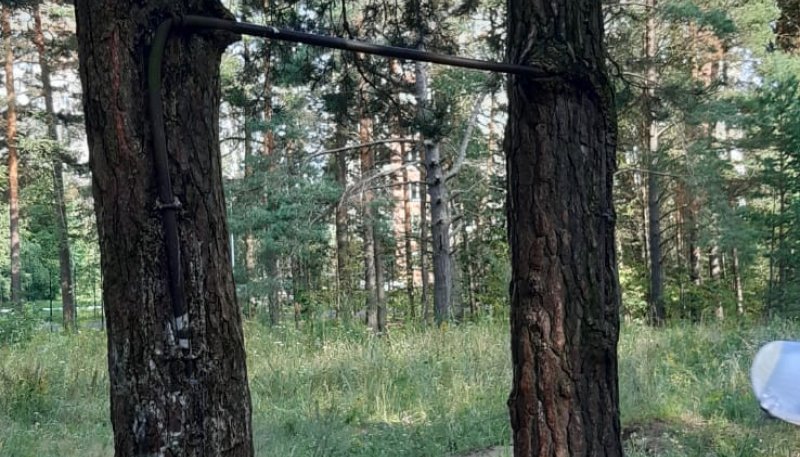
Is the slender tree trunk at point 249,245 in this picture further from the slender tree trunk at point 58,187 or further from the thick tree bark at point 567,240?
the thick tree bark at point 567,240

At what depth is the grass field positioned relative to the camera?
4336 mm

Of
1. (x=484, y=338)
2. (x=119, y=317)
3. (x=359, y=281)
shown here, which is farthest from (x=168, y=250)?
(x=359, y=281)

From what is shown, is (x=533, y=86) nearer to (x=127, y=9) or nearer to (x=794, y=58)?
(x=127, y=9)

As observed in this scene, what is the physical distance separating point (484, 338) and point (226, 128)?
33.3 ft

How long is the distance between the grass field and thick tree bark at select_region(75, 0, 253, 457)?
2618 mm

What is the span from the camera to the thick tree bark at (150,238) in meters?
1.60

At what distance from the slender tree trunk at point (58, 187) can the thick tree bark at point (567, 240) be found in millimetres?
17657

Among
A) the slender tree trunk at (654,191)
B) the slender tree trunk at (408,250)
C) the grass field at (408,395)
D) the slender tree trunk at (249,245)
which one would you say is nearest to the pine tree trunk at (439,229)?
the slender tree trunk at (249,245)

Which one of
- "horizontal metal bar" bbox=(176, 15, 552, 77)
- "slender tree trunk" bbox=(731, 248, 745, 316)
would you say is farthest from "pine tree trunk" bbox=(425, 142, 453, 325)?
"slender tree trunk" bbox=(731, 248, 745, 316)

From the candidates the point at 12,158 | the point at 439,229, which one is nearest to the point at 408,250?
the point at 439,229

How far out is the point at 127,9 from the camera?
1613 millimetres

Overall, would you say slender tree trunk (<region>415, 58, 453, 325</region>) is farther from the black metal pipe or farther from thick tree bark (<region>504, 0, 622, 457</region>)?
the black metal pipe

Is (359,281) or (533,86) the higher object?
(533,86)

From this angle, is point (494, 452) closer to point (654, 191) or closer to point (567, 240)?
point (567, 240)
